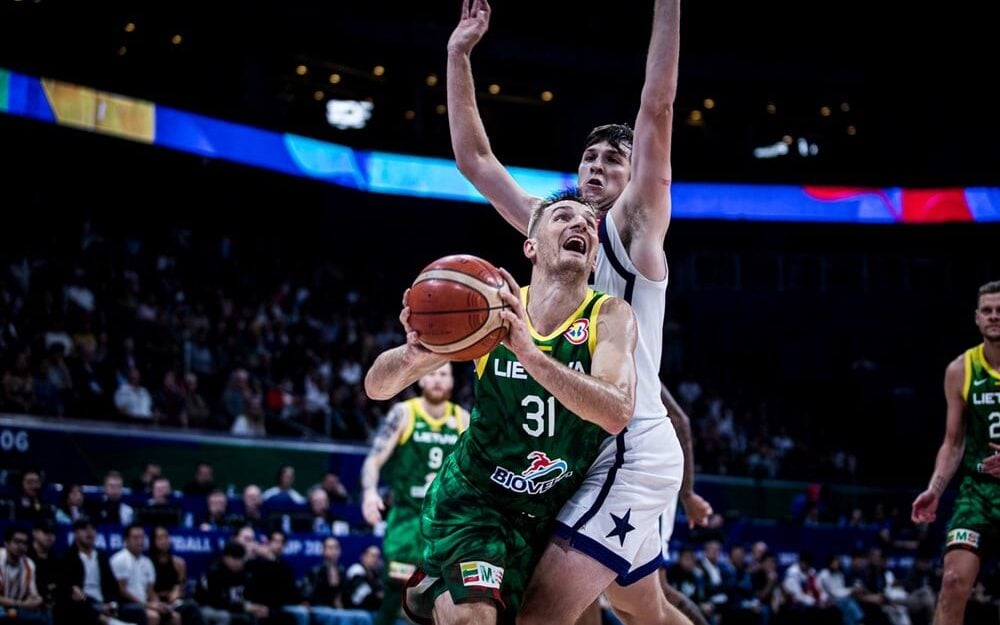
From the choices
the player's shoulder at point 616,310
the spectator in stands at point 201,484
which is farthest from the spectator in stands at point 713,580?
the player's shoulder at point 616,310

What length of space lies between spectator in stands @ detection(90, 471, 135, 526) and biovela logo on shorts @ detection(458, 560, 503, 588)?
29.3 feet

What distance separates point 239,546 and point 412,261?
18.1 m

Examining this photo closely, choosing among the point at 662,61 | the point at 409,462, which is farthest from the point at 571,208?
the point at 409,462

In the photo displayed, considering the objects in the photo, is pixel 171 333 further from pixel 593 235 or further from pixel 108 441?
pixel 593 235

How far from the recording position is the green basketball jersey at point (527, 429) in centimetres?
452

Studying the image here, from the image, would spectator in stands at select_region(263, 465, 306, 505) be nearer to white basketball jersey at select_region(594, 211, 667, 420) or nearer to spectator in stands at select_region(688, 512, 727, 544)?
spectator in stands at select_region(688, 512, 727, 544)

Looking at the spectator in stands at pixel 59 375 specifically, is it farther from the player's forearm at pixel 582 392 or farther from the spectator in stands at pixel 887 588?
the player's forearm at pixel 582 392

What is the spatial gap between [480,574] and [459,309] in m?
1.13

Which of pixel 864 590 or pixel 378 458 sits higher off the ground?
pixel 378 458

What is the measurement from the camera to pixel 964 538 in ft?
23.1

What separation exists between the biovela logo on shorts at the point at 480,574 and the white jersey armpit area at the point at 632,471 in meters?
0.37

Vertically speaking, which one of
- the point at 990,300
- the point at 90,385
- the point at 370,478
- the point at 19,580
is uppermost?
the point at 990,300

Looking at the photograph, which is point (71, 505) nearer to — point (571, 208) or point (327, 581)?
point (327, 581)

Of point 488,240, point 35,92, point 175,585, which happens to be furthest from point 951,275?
point 175,585
